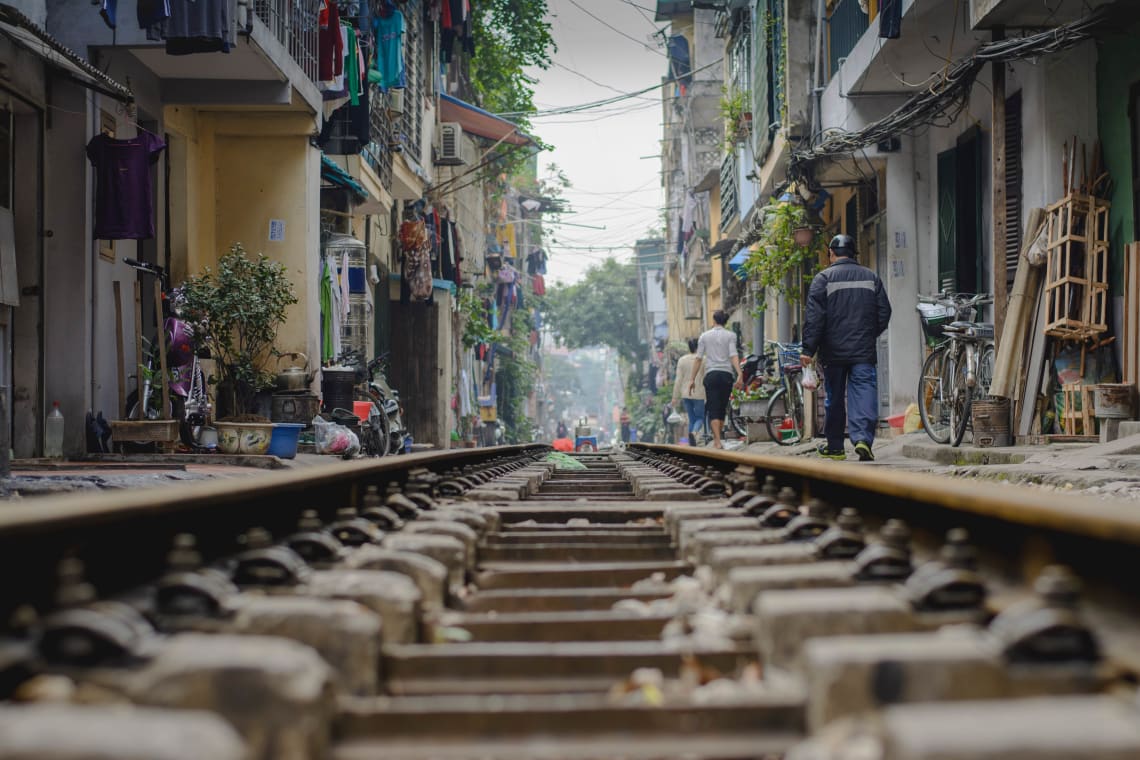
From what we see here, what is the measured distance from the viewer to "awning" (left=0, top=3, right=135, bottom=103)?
8.09 metres

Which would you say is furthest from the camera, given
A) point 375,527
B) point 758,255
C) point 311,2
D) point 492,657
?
point 758,255

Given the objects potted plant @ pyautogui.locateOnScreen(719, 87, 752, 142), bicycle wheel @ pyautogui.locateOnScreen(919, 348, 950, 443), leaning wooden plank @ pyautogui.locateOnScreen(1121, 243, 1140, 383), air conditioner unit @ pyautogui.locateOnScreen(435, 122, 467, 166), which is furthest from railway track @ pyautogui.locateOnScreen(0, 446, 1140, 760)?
air conditioner unit @ pyautogui.locateOnScreen(435, 122, 467, 166)

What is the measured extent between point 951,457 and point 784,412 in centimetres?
596

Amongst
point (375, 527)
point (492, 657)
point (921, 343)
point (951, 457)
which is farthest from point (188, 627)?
point (921, 343)

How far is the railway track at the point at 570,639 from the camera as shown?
1478mm

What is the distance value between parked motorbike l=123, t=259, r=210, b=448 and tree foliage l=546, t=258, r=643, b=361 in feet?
162

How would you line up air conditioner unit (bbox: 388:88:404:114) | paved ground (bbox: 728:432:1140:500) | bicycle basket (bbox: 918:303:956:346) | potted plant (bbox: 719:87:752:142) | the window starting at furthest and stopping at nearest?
1. potted plant (bbox: 719:87:752:142)
2. air conditioner unit (bbox: 388:88:404:114)
3. bicycle basket (bbox: 918:303:956:346)
4. the window
5. paved ground (bbox: 728:432:1140:500)

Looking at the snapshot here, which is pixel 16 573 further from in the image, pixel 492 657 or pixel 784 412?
pixel 784 412

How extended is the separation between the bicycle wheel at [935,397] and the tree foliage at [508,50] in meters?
18.5

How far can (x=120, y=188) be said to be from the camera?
985 cm

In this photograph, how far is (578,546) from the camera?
133 inches

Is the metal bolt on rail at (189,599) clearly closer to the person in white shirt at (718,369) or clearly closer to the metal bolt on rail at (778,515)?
the metal bolt on rail at (778,515)

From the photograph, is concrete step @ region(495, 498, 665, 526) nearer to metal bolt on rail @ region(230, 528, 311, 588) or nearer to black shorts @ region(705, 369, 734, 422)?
metal bolt on rail @ region(230, 528, 311, 588)

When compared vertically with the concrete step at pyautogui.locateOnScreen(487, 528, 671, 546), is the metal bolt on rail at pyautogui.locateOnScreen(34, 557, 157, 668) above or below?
above
